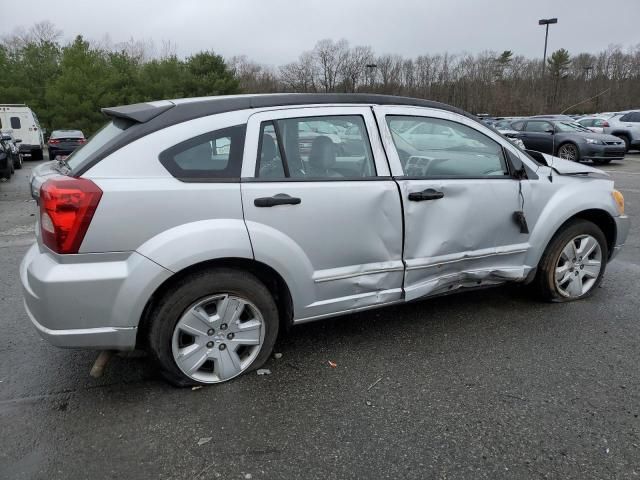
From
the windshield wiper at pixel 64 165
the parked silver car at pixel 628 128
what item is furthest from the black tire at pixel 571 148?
the windshield wiper at pixel 64 165

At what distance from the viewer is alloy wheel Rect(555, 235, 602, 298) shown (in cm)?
409

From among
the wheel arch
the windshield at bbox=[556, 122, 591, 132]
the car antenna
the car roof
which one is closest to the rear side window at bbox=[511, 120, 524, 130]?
the windshield at bbox=[556, 122, 591, 132]

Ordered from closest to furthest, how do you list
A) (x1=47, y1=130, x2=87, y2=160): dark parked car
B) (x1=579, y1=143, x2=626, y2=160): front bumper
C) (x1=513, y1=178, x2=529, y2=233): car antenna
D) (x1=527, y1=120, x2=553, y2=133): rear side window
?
1. (x1=513, y1=178, x2=529, y2=233): car antenna
2. (x1=579, y1=143, x2=626, y2=160): front bumper
3. (x1=527, y1=120, x2=553, y2=133): rear side window
4. (x1=47, y1=130, x2=87, y2=160): dark parked car

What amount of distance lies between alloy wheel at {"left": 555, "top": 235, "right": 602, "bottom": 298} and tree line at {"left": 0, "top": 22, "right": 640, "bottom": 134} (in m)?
25.1

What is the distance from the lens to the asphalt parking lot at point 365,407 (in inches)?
91.6

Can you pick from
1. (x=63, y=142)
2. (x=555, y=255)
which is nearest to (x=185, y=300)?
(x=555, y=255)

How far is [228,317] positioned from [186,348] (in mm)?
296

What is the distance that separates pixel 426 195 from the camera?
328 cm

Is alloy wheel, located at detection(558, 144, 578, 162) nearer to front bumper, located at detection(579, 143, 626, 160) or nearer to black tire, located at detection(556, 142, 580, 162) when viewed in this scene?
black tire, located at detection(556, 142, 580, 162)

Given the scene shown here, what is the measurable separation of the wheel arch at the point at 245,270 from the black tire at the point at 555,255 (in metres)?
2.22

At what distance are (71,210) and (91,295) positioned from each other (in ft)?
1.46

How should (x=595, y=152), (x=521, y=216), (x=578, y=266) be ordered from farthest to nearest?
(x=595, y=152)
(x=578, y=266)
(x=521, y=216)

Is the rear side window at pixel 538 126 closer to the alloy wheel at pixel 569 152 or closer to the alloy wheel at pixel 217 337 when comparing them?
the alloy wheel at pixel 569 152

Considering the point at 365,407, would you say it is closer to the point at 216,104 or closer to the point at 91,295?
the point at 91,295
